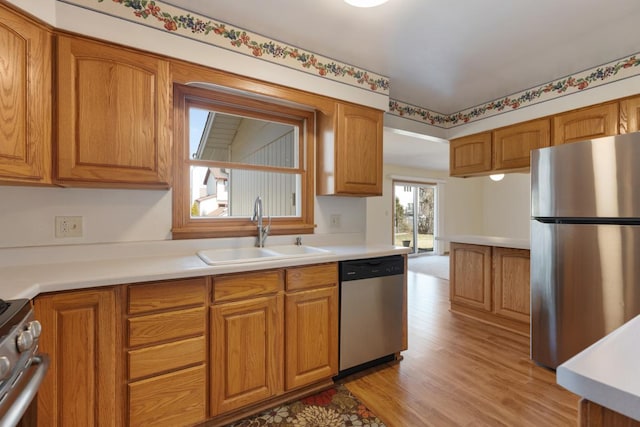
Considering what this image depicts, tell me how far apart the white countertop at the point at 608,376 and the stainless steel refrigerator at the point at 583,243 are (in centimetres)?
172

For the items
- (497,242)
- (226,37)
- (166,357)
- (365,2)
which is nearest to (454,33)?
(365,2)

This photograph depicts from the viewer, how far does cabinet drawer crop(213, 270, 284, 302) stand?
5.12ft

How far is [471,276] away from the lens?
3.24 m

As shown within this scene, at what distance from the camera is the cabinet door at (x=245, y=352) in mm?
1559

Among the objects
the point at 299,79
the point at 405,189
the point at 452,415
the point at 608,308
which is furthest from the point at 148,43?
the point at 405,189

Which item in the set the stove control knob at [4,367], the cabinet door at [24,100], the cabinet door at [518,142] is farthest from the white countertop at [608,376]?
the cabinet door at [518,142]

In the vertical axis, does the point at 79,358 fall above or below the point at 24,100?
below

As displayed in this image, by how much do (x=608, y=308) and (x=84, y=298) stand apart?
9.52ft

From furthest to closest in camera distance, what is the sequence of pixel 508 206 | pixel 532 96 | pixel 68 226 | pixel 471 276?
pixel 508 206
pixel 471 276
pixel 532 96
pixel 68 226

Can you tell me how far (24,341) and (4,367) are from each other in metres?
0.12

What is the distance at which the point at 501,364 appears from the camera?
2258 millimetres

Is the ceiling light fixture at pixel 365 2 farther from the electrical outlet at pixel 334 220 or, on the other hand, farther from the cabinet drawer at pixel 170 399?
the cabinet drawer at pixel 170 399

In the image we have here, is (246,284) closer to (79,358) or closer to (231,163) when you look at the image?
(79,358)

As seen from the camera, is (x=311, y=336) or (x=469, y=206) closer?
(x=311, y=336)
